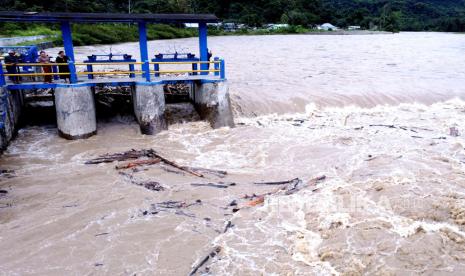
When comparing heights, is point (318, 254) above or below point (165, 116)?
below

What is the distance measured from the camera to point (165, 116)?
1441cm

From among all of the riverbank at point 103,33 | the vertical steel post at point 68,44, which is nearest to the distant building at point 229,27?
the riverbank at point 103,33

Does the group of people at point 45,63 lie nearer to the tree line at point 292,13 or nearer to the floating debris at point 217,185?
the floating debris at point 217,185

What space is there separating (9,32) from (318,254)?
42.6 metres

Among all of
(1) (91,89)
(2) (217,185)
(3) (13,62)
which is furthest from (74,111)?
(2) (217,185)

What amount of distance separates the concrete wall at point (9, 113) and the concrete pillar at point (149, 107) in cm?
403

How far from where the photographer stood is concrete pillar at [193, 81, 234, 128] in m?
14.5

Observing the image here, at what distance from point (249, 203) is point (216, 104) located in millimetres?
6408

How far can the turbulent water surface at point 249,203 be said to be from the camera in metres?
6.89

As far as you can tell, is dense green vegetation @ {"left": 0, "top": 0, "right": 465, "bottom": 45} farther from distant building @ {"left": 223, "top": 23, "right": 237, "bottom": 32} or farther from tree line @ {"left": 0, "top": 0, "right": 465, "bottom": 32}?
distant building @ {"left": 223, "top": 23, "right": 237, "bottom": 32}

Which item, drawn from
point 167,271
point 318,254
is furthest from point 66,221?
point 318,254

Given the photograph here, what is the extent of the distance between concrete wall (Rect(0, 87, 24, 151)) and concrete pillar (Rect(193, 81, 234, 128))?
6.43m

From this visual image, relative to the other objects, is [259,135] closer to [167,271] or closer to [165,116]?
[165,116]

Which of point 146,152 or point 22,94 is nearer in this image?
point 146,152
